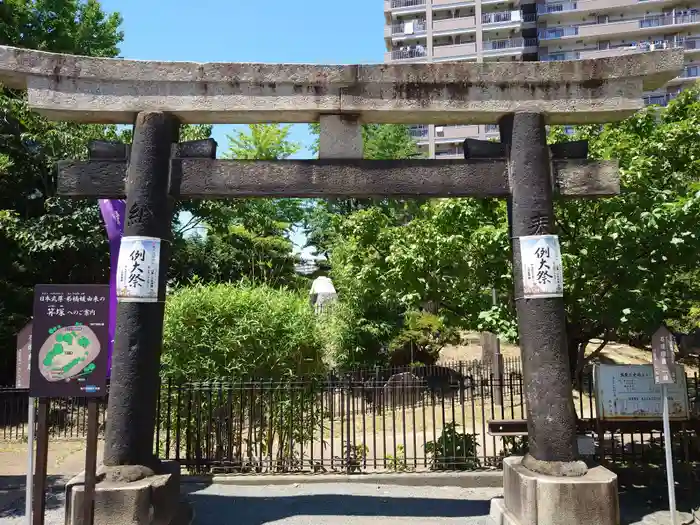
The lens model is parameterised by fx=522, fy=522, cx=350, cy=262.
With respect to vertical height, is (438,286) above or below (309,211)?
below

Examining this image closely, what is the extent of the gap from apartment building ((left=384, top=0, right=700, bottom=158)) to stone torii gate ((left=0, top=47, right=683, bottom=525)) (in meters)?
37.7

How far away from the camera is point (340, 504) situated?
7.05 m

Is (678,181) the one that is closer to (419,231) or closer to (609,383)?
(609,383)

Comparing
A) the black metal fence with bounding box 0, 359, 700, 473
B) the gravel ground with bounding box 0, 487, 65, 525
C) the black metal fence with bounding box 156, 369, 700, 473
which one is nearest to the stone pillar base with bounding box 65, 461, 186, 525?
A: the gravel ground with bounding box 0, 487, 65, 525

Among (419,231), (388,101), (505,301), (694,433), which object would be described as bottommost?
(694,433)

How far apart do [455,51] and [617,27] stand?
13.5 meters

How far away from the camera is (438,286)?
335 inches

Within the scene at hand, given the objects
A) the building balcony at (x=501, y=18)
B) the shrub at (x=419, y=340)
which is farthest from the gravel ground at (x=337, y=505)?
the building balcony at (x=501, y=18)

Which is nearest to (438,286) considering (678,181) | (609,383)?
(609,383)

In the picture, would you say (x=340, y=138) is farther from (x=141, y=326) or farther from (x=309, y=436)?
(x=309, y=436)

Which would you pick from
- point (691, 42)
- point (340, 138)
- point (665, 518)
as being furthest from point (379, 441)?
point (691, 42)

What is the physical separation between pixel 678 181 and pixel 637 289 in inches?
83.4

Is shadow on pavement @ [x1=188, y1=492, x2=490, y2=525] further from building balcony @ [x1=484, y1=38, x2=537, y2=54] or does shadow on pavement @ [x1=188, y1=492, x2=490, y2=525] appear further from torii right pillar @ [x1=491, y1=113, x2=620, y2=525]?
building balcony @ [x1=484, y1=38, x2=537, y2=54]

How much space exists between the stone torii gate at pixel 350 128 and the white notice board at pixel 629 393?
180 cm
